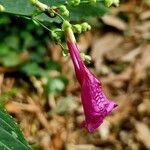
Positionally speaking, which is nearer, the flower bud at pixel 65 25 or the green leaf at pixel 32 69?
the flower bud at pixel 65 25

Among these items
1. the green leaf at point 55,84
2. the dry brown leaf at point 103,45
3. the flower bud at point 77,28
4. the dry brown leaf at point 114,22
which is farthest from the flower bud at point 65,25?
the dry brown leaf at point 114,22

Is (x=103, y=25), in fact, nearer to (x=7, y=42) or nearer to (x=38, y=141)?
(x=7, y=42)

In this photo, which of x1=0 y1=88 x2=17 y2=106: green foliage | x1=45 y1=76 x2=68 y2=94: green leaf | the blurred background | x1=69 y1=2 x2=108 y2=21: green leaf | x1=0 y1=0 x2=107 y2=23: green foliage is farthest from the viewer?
x1=45 y1=76 x2=68 y2=94: green leaf

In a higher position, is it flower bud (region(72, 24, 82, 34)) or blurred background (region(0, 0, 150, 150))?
flower bud (region(72, 24, 82, 34))

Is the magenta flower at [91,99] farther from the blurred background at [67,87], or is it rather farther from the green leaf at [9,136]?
the blurred background at [67,87]

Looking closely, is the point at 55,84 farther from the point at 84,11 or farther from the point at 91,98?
the point at 91,98

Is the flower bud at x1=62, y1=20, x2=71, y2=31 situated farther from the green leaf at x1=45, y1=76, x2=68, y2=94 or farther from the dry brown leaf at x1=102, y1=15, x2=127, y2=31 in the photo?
the dry brown leaf at x1=102, y1=15, x2=127, y2=31

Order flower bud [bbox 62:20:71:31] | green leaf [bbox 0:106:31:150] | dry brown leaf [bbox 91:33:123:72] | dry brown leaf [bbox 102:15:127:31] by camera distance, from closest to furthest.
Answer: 1. green leaf [bbox 0:106:31:150]
2. flower bud [bbox 62:20:71:31]
3. dry brown leaf [bbox 91:33:123:72]
4. dry brown leaf [bbox 102:15:127:31]

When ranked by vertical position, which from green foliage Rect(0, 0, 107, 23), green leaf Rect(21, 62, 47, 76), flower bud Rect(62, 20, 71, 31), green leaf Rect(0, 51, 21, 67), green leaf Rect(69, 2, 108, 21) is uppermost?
flower bud Rect(62, 20, 71, 31)

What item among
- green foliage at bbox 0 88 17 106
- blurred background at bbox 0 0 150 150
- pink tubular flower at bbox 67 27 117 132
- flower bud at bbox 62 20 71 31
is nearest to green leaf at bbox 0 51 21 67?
blurred background at bbox 0 0 150 150
